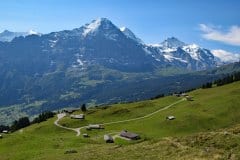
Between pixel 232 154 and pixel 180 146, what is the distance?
8.12 metres

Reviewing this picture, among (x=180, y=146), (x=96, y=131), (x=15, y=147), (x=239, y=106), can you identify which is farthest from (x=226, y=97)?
(x=180, y=146)

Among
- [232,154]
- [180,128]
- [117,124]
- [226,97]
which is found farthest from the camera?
[226,97]

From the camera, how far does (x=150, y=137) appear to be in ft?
431

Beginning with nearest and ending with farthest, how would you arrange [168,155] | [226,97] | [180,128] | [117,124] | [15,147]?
[168,155]
[15,147]
[180,128]
[117,124]
[226,97]

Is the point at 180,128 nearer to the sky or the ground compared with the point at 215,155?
nearer to the ground

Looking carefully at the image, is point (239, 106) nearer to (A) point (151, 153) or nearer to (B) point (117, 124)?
(B) point (117, 124)

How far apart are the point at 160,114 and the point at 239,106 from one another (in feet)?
103

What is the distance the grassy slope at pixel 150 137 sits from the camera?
4934 cm

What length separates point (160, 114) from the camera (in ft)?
583

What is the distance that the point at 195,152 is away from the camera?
152 feet

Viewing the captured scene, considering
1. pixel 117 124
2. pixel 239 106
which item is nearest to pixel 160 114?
pixel 117 124

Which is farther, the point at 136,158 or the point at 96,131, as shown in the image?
the point at 96,131

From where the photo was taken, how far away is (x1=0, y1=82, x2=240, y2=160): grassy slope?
4934 centimetres

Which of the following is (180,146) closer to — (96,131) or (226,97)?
(96,131)
